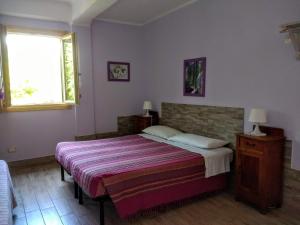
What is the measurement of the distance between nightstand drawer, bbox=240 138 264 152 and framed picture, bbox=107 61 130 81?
2.75 metres

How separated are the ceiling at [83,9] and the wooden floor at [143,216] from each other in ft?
8.33

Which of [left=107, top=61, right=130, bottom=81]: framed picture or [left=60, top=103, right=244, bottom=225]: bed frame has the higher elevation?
[left=107, top=61, right=130, bottom=81]: framed picture

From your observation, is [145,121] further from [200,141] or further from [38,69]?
[38,69]

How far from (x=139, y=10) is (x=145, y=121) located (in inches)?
76.0

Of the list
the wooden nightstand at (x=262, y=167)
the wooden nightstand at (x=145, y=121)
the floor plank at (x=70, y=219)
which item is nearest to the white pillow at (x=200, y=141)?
the wooden nightstand at (x=262, y=167)

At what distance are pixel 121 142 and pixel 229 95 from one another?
1.64m

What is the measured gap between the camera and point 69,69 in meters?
4.06

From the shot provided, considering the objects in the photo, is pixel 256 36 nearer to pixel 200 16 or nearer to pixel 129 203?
pixel 200 16

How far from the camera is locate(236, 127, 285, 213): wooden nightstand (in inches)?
95.3

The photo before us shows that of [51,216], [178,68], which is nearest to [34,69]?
[178,68]

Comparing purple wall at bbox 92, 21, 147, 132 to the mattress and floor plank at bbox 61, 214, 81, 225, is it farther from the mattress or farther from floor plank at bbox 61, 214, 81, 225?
floor plank at bbox 61, 214, 81, 225

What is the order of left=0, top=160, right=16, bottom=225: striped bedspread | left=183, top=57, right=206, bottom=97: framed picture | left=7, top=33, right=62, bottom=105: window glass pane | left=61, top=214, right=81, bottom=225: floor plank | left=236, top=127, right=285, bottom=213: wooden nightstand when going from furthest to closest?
left=7, top=33, right=62, bottom=105: window glass pane → left=183, top=57, right=206, bottom=97: framed picture → left=236, top=127, right=285, bottom=213: wooden nightstand → left=61, top=214, right=81, bottom=225: floor plank → left=0, top=160, right=16, bottom=225: striped bedspread

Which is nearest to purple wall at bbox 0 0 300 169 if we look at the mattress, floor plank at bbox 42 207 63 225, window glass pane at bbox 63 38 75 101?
window glass pane at bbox 63 38 75 101

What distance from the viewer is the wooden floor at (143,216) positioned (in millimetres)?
2332
